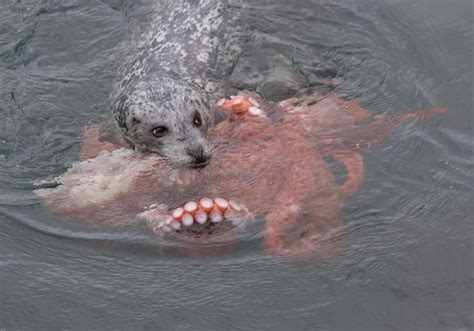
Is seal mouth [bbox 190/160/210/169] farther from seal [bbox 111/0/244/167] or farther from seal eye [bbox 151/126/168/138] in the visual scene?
seal eye [bbox 151/126/168/138]

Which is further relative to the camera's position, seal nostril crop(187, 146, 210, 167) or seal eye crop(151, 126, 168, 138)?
A: seal eye crop(151, 126, 168, 138)

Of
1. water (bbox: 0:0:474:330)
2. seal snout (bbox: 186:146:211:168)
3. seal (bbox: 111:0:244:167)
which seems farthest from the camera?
seal (bbox: 111:0:244:167)

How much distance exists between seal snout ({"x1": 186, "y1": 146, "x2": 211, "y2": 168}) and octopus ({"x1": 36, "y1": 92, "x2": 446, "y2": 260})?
68 millimetres

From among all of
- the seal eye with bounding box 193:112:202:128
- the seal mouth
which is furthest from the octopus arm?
the seal eye with bounding box 193:112:202:128

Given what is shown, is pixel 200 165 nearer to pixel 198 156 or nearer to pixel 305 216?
pixel 198 156

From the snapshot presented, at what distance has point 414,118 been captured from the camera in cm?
702

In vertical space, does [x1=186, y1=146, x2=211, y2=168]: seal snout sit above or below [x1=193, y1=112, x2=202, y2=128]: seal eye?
below

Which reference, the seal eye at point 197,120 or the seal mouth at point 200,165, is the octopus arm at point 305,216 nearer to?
the seal mouth at point 200,165

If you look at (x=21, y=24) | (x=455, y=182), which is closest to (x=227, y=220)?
(x=455, y=182)

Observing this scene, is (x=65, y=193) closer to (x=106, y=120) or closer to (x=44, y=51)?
(x=106, y=120)

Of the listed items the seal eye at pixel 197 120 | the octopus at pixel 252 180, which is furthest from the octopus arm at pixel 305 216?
the seal eye at pixel 197 120

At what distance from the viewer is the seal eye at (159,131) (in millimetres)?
6453

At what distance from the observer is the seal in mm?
6406

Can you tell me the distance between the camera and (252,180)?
620cm
